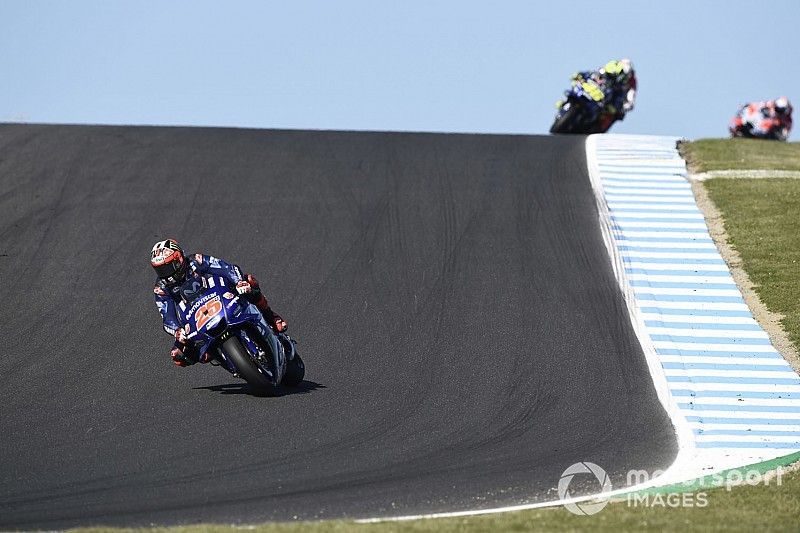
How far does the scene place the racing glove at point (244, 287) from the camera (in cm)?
1150

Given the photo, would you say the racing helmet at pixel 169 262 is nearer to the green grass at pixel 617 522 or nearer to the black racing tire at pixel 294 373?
the black racing tire at pixel 294 373

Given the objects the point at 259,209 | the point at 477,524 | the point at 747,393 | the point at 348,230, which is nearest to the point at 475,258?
the point at 348,230

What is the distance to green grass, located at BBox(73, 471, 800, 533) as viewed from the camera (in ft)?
23.7

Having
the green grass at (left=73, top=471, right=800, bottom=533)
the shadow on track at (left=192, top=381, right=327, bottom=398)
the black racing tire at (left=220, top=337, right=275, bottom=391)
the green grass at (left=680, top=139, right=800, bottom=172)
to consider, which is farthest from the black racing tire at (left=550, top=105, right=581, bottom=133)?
the green grass at (left=73, top=471, right=800, bottom=533)

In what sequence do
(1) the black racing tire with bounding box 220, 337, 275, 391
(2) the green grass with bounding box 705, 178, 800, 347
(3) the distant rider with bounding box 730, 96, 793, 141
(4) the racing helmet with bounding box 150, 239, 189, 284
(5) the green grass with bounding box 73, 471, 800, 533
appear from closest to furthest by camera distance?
(5) the green grass with bounding box 73, 471, 800, 533, (1) the black racing tire with bounding box 220, 337, 275, 391, (4) the racing helmet with bounding box 150, 239, 189, 284, (2) the green grass with bounding box 705, 178, 800, 347, (3) the distant rider with bounding box 730, 96, 793, 141

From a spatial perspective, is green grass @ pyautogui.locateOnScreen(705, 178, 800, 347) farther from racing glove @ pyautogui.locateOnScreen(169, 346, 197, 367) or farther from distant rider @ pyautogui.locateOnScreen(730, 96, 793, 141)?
distant rider @ pyautogui.locateOnScreen(730, 96, 793, 141)

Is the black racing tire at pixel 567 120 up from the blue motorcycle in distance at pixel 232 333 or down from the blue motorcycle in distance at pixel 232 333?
up

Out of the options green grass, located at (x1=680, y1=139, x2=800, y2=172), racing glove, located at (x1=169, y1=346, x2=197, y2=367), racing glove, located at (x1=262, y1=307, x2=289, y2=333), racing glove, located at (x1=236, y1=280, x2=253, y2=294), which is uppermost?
green grass, located at (x1=680, y1=139, x2=800, y2=172)

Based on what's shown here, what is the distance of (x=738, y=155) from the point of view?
24.0 metres

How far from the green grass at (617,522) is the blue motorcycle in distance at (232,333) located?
390cm

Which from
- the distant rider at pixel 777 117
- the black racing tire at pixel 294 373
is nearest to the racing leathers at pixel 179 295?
the black racing tire at pixel 294 373

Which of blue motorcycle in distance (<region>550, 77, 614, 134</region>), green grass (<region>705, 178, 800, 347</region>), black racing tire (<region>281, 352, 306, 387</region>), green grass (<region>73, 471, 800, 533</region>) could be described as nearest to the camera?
green grass (<region>73, 471, 800, 533</region>)

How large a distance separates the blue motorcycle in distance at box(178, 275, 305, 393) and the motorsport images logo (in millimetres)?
3530

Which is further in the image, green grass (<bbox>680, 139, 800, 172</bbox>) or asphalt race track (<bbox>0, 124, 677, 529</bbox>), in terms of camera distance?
green grass (<bbox>680, 139, 800, 172</bbox>)
